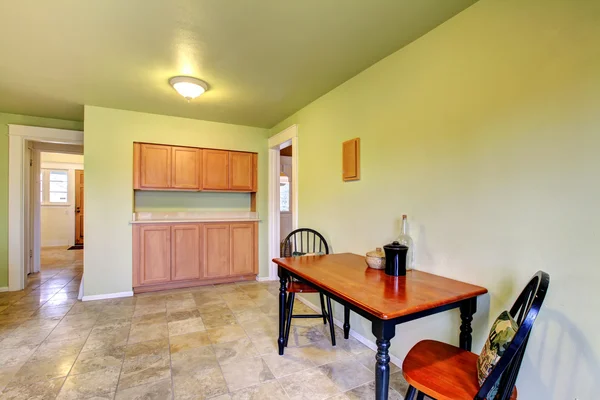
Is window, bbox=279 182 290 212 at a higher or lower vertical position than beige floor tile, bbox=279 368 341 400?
higher

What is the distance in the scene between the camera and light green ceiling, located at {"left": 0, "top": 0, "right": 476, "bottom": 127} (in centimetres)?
167

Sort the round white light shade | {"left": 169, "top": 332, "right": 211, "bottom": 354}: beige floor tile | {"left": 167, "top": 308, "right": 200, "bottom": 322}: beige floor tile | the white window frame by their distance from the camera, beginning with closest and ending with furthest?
{"left": 169, "top": 332, "right": 211, "bottom": 354}: beige floor tile, the round white light shade, {"left": 167, "top": 308, "right": 200, "bottom": 322}: beige floor tile, the white window frame

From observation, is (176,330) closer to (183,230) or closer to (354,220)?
(183,230)

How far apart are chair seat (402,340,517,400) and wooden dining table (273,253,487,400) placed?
14 cm

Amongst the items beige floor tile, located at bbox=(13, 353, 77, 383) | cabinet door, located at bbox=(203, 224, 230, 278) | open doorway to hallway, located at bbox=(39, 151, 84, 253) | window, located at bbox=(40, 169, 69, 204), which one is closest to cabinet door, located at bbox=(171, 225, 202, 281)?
cabinet door, located at bbox=(203, 224, 230, 278)

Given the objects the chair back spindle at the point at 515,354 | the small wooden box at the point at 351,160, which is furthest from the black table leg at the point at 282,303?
the chair back spindle at the point at 515,354

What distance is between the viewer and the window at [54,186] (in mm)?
7289

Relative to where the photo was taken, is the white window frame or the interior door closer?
the white window frame

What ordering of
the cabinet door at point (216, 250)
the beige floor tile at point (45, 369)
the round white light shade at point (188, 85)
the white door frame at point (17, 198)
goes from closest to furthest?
the beige floor tile at point (45, 369) < the round white light shade at point (188, 85) < the white door frame at point (17, 198) < the cabinet door at point (216, 250)

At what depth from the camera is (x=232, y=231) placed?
13.5 ft

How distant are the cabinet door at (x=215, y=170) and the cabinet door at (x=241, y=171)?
7 centimetres

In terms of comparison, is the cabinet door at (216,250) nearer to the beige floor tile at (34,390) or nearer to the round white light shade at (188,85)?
the round white light shade at (188,85)

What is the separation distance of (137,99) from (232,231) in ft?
6.52

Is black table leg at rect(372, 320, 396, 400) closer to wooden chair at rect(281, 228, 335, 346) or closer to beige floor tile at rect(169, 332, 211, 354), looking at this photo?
wooden chair at rect(281, 228, 335, 346)
